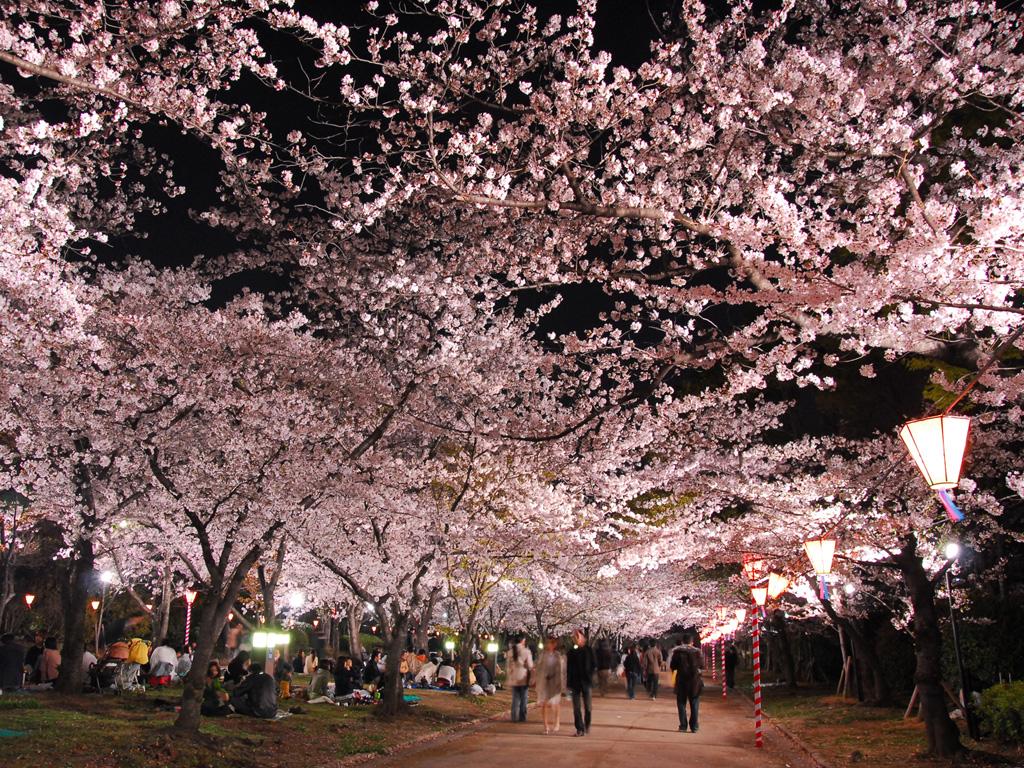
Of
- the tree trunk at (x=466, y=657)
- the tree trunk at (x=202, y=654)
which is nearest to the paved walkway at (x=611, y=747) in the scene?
the tree trunk at (x=202, y=654)

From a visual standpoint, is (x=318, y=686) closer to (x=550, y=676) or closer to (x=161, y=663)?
(x=161, y=663)

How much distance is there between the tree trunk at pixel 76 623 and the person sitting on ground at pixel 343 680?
5.12 meters

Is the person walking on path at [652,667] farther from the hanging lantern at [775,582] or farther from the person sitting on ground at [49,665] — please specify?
the person sitting on ground at [49,665]

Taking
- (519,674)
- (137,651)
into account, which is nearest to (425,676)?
(137,651)

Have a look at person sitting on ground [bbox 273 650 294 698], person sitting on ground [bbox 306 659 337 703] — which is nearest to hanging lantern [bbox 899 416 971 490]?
person sitting on ground [bbox 273 650 294 698]

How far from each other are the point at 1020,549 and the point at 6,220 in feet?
64.3

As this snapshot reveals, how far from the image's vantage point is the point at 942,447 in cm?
495

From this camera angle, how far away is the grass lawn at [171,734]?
791cm

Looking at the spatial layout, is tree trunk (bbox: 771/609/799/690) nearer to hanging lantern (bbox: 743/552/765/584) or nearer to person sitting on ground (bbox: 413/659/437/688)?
hanging lantern (bbox: 743/552/765/584)

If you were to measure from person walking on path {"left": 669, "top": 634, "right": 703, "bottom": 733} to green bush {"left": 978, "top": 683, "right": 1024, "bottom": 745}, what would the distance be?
4.30 metres

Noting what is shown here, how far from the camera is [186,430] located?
13852mm

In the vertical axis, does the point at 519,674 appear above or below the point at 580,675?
below

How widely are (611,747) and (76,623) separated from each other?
10.2 m

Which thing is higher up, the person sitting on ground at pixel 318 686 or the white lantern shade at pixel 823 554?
the white lantern shade at pixel 823 554
